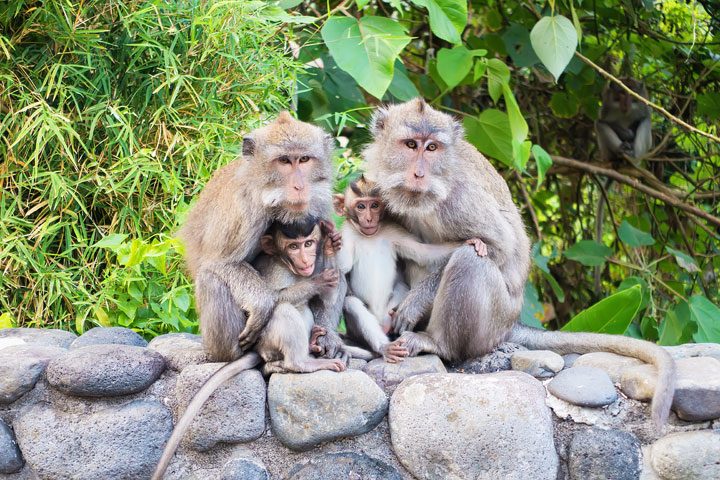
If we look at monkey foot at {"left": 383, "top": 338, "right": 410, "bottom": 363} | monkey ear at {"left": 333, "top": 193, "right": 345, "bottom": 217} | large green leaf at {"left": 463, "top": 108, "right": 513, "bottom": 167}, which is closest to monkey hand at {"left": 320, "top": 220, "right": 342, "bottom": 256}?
monkey ear at {"left": 333, "top": 193, "right": 345, "bottom": 217}

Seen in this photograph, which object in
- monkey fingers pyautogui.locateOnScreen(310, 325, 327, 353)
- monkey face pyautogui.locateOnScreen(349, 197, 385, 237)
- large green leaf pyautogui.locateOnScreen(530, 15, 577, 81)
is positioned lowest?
monkey fingers pyautogui.locateOnScreen(310, 325, 327, 353)

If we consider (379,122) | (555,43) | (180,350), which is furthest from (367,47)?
(180,350)

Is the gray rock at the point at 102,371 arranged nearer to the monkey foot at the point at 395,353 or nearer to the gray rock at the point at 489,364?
the monkey foot at the point at 395,353

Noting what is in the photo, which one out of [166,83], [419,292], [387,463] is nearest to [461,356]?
[419,292]

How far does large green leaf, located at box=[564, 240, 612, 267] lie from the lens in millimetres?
6449

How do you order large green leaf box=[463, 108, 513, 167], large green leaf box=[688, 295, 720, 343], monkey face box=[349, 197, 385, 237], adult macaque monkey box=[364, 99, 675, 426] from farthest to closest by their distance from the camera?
1. large green leaf box=[463, 108, 513, 167]
2. large green leaf box=[688, 295, 720, 343]
3. monkey face box=[349, 197, 385, 237]
4. adult macaque monkey box=[364, 99, 675, 426]

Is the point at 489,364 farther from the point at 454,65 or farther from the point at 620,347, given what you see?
the point at 454,65

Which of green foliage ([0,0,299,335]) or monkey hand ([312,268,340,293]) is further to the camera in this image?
green foliage ([0,0,299,335])

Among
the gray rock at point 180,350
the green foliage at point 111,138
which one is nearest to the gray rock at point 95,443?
the gray rock at point 180,350

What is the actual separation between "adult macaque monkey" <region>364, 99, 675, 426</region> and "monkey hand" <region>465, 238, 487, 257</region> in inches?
1.0

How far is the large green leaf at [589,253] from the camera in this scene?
6449 millimetres

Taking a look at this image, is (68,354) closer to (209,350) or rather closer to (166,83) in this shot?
(209,350)

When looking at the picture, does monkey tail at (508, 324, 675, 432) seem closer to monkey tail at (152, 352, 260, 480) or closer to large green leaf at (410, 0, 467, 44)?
monkey tail at (152, 352, 260, 480)

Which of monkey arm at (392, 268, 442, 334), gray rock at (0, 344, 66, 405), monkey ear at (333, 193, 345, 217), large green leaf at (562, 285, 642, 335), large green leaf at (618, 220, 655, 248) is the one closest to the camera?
gray rock at (0, 344, 66, 405)
